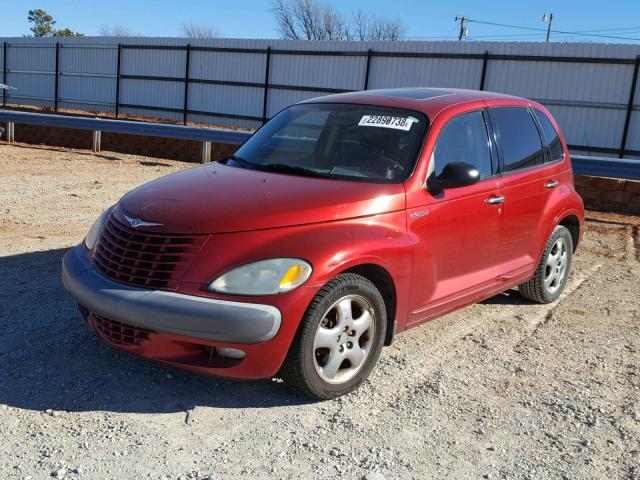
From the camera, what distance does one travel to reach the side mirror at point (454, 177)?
175 inches

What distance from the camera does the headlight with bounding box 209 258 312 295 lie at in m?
3.58

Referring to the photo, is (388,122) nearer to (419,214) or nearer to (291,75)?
(419,214)

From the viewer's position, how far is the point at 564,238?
20.2 feet

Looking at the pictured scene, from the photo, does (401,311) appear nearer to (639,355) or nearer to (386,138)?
(386,138)

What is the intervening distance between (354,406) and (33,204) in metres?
6.91

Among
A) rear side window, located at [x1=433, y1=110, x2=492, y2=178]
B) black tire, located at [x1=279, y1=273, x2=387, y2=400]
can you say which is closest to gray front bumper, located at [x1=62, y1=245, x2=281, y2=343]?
black tire, located at [x1=279, y1=273, x2=387, y2=400]

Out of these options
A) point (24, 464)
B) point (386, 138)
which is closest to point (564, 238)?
point (386, 138)

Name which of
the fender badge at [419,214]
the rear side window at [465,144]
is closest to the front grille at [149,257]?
the fender badge at [419,214]

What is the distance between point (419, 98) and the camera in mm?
5031

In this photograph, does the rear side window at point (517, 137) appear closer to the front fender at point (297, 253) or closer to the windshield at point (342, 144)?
the windshield at point (342, 144)

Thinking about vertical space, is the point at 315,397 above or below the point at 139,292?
below

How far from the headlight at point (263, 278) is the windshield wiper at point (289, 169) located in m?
1.04

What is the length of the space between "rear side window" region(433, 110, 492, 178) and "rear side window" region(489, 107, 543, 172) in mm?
215

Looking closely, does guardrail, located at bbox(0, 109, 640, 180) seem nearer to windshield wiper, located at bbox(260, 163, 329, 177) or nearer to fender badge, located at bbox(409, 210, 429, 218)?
windshield wiper, located at bbox(260, 163, 329, 177)
